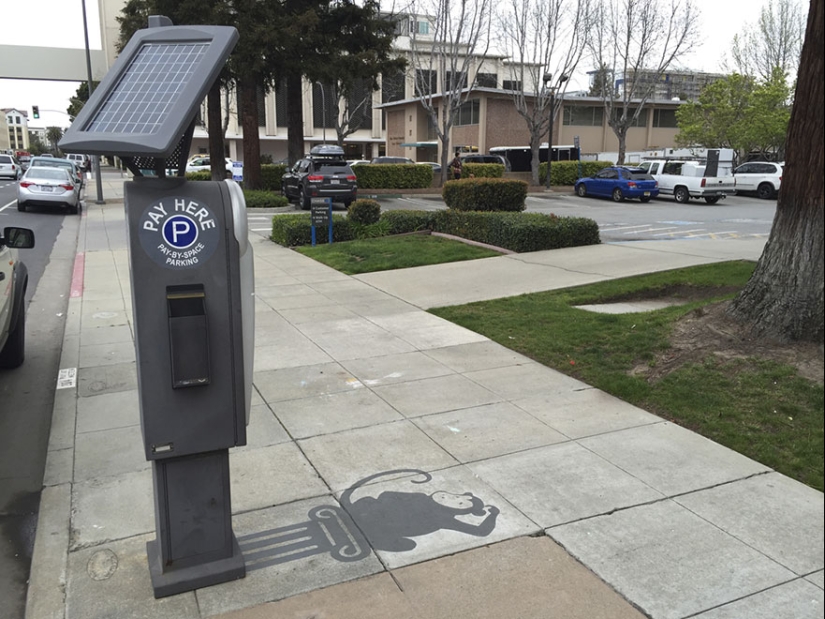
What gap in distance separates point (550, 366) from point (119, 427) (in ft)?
12.3

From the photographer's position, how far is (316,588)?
3262 millimetres

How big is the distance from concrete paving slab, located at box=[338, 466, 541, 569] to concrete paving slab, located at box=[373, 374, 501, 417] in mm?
1163

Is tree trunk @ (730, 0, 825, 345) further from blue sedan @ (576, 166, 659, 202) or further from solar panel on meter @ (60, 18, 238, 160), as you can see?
blue sedan @ (576, 166, 659, 202)

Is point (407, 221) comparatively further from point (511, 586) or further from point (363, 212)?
point (511, 586)

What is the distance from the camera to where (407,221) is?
15695 millimetres

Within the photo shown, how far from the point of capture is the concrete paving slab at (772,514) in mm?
3473

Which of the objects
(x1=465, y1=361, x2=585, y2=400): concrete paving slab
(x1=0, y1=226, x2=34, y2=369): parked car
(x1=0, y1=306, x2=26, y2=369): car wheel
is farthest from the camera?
(x1=0, y1=306, x2=26, y2=369): car wheel

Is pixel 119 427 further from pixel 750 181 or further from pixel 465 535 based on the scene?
pixel 750 181

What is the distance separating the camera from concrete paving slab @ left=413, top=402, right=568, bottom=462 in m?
4.76

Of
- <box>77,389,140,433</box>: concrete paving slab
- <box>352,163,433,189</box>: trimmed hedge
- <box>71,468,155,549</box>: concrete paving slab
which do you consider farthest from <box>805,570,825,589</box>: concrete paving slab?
<box>352,163,433,189</box>: trimmed hedge

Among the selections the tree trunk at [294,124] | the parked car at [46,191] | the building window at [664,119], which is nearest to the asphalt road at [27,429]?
Answer: the parked car at [46,191]

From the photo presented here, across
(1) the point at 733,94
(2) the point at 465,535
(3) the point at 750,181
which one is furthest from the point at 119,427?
(1) the point at 733,94

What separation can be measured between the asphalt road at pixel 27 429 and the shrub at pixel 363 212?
19.7 feet

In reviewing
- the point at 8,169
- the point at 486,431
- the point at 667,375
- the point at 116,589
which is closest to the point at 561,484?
the point at 486,431
